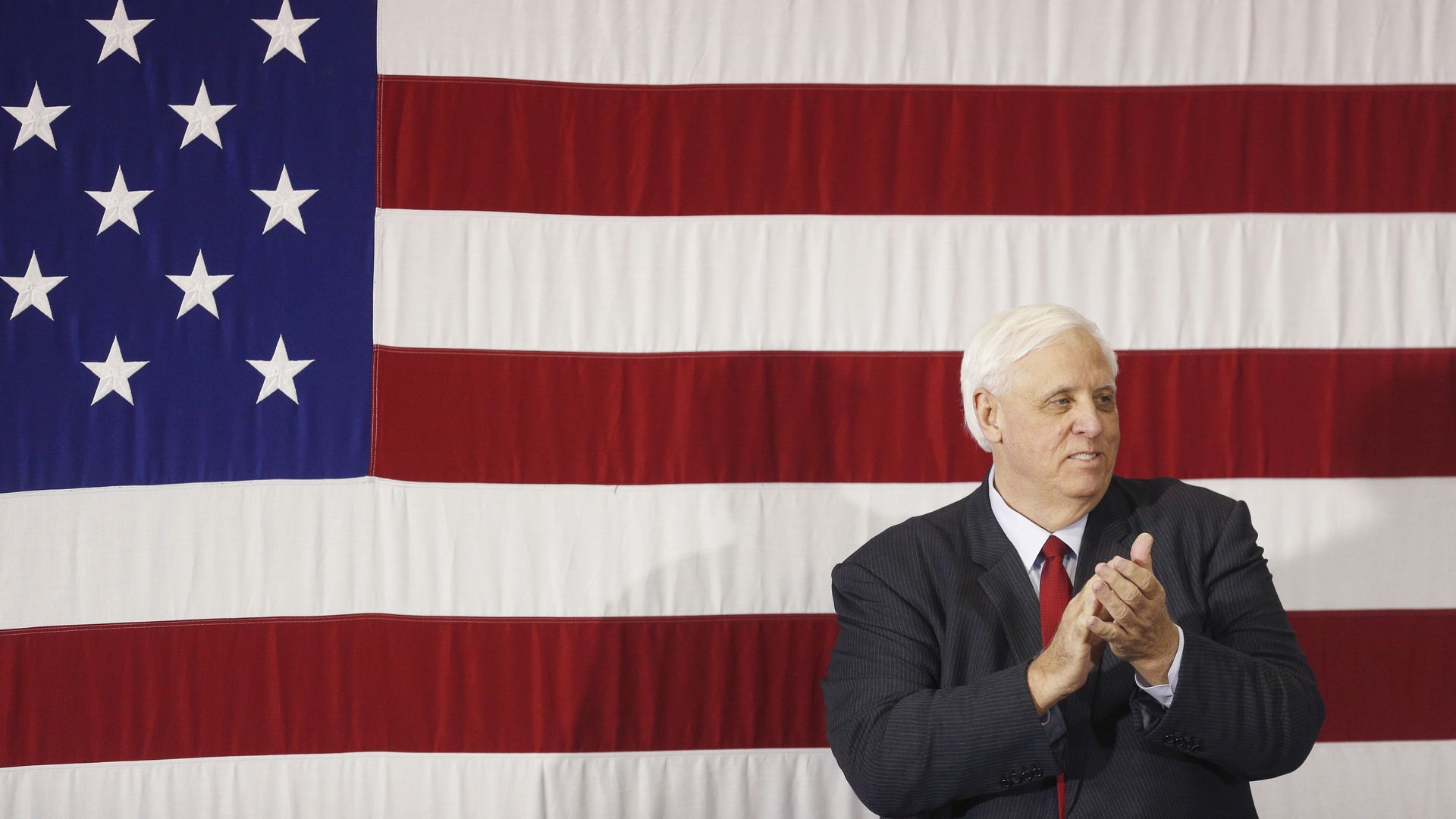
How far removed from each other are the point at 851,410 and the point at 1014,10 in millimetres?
913

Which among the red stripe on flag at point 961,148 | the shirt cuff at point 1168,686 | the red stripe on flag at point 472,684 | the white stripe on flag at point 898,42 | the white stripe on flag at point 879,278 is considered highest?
the white stripe on flag at point 898,42

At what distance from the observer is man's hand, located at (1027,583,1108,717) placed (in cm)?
131

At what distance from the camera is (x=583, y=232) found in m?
2.28

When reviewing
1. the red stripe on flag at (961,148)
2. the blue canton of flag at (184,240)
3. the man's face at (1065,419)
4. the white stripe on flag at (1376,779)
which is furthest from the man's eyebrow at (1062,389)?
the blue canton of flag at (184,240)

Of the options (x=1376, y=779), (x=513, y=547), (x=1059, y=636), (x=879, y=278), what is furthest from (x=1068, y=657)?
(x=1376, y=779)

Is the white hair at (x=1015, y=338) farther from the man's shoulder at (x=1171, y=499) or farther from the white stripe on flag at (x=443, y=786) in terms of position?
the white stripe on flag at (x=443, y=786)

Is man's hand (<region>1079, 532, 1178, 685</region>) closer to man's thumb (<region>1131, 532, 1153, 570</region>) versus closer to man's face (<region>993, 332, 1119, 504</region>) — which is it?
man's thumb (<region>1131, 532, 1153, 570</region>)

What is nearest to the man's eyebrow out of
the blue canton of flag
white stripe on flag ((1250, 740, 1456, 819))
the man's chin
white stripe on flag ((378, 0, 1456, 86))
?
the man's chin

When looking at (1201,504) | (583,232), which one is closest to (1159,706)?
(1201,504)

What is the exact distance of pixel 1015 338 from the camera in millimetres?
1564

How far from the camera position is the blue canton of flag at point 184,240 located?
7.40 ft

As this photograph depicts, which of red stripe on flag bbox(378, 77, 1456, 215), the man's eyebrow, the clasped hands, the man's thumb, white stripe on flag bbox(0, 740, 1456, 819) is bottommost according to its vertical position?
white stripe on flag bbox(0, 740, 1456, 819)

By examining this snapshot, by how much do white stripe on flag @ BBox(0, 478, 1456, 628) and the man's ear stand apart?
2.10 feet

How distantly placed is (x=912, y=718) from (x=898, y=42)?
4.82 ft
